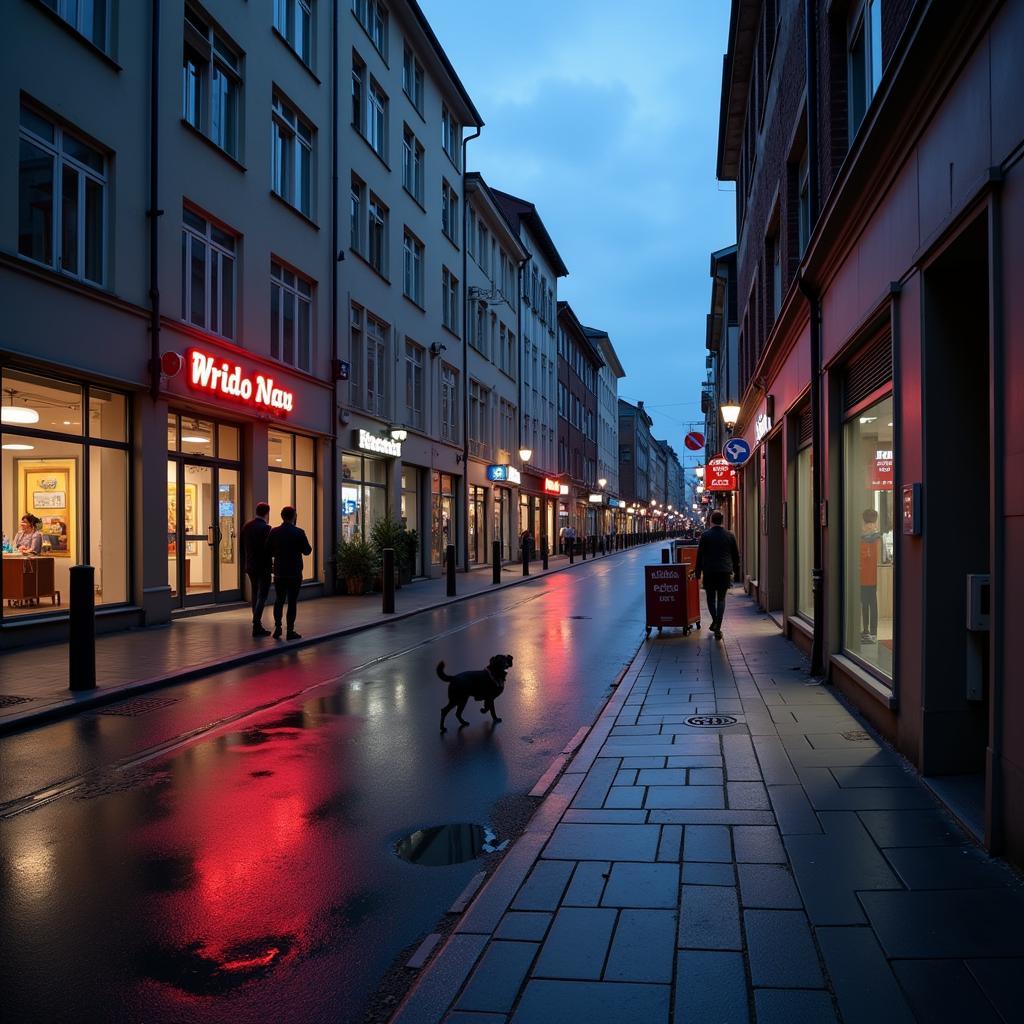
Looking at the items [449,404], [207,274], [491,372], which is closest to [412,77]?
[449,404]

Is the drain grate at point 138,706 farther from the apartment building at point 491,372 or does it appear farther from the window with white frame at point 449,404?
the apartment building at point 491,372

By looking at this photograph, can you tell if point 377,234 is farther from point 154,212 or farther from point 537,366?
point 537,366

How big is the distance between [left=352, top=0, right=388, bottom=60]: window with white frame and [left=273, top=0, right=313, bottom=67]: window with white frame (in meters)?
2.42

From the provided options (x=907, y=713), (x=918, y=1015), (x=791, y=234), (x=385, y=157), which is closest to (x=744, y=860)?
(x=918, y=1015)

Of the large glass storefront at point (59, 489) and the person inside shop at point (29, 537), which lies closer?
the large glass storefront at point (59, 489)

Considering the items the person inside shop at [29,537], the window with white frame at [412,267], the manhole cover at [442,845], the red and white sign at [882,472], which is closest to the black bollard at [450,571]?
the window with white frame at [412,267]

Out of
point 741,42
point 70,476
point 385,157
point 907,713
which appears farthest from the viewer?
point 385,157

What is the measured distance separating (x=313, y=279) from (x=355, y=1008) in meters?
19.3

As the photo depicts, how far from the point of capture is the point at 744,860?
4309mm

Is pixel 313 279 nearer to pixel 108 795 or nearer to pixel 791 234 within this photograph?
pixel 791 234

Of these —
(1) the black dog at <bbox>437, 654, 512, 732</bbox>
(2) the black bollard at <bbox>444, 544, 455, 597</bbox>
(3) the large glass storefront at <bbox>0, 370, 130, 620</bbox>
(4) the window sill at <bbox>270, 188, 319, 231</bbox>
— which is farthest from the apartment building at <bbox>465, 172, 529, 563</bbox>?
(1) the black dog at <bbox>437, 654, 512, 732</bbox>

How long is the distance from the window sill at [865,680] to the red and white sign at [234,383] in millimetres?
10948

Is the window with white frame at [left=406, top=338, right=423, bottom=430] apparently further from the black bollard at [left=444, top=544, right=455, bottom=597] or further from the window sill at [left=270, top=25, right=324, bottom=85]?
the window sill at [left=270, top=25, right=324, bottom=85]

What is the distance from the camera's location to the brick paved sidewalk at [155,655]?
27.4 feet
